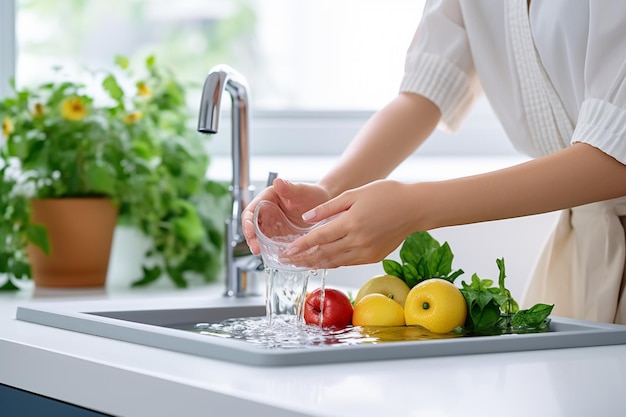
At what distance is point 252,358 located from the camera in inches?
38.8

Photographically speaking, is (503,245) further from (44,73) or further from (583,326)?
(44,73)

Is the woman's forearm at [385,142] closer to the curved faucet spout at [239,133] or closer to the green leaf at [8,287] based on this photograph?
the curved faucet spout at [239,133]

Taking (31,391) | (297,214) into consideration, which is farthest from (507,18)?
(31,391)

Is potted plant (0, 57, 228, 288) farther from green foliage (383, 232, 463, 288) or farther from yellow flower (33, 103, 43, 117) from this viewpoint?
green foliage (383, 232, 463, 288)

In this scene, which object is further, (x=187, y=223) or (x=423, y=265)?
(x=187, y=223)

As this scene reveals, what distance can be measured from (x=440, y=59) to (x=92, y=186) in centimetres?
75

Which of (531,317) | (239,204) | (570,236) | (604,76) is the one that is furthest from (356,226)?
(239,204)

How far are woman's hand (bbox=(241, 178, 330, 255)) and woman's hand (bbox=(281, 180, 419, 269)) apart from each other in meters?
0.15

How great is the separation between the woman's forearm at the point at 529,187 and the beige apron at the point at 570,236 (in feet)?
0.77

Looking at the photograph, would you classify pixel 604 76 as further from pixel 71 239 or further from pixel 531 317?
pixel 71 239

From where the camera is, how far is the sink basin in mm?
1001

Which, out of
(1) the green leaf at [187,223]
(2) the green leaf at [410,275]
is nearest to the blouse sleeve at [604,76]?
(2) the green leaf at [410,275]

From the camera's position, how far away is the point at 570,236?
1.55 metres

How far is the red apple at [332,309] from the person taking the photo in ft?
4.24
